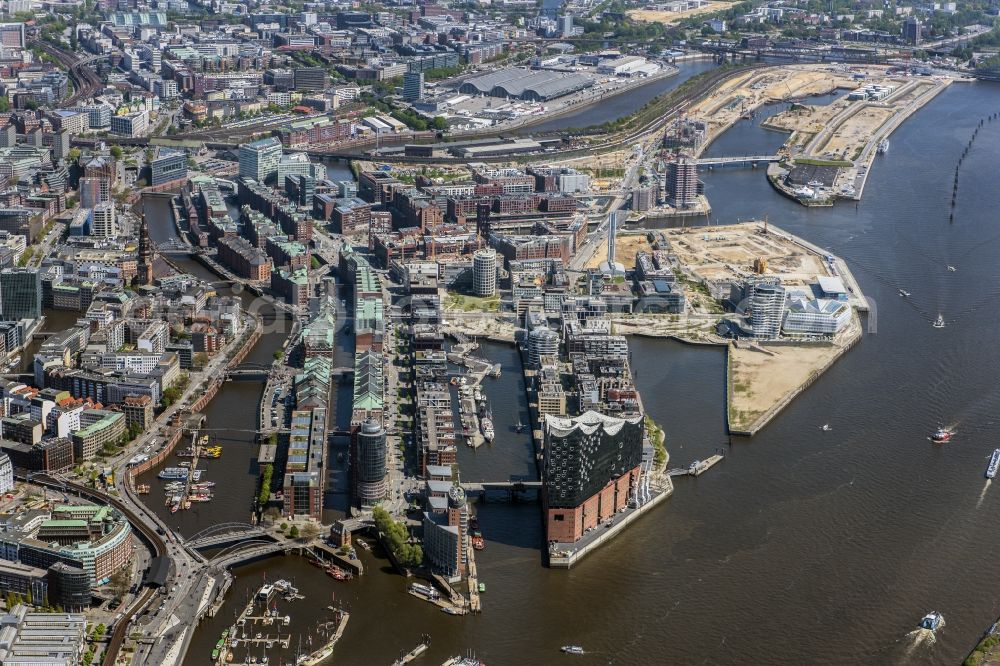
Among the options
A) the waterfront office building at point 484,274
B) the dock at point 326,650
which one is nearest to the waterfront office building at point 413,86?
the waterfront office building at point 484,274

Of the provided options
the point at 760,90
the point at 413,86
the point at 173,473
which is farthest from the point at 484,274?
the point at 760,90

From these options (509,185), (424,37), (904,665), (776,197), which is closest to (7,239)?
(509,185)

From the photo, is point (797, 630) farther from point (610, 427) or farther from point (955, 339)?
point (955, 339)

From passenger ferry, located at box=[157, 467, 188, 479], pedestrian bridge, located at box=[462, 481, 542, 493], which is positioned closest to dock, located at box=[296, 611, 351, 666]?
pedestrian bridge, located at box=[462, 481, 542, 493]

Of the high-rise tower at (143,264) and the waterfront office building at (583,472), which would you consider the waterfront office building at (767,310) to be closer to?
the waterfront office building at (583,472)

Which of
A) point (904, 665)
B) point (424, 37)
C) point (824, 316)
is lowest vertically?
point (904, 665)
